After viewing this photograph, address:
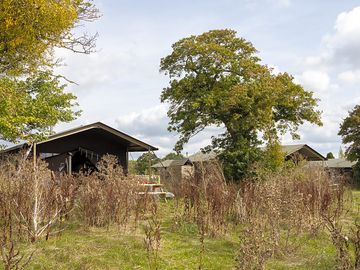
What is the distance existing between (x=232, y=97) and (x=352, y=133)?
16.1 metres

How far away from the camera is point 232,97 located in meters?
24.1

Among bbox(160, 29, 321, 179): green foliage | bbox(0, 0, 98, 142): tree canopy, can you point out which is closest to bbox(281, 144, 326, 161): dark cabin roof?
Answer: bbox(160, 29, 321, 179): green foliage

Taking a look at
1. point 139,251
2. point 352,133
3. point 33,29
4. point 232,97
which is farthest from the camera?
point 352,133

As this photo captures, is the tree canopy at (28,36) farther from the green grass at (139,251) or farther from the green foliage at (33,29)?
the green grass at (139,251)

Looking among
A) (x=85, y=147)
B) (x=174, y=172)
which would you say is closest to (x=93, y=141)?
(x=85, y=147)

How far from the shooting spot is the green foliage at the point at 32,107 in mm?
15938

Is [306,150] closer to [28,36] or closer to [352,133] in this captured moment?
[352,133]

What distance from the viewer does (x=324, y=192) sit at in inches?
440

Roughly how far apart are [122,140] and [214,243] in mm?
16403

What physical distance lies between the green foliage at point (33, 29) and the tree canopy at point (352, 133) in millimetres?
27108

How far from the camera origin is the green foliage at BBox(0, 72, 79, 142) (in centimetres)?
1594

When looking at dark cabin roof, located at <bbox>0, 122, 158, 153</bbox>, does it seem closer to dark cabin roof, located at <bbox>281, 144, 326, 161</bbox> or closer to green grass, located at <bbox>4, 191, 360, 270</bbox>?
green grass, located at <bbox>4, 191, 360, 270</bbox>

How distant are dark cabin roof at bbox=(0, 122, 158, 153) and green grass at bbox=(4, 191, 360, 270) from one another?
40.6 feet

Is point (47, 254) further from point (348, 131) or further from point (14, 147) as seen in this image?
point (348, 131)
